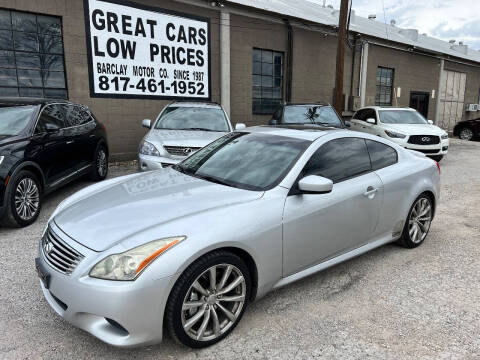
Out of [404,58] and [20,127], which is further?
[404,58]

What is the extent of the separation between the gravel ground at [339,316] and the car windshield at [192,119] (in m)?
3.79

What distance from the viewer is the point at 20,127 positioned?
16.6ft

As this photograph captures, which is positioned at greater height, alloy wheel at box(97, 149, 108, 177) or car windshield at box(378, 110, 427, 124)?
car windshield at box(378, 110, 427, 124)

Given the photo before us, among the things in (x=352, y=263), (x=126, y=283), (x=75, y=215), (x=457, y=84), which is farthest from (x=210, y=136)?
(x=457, y=84)

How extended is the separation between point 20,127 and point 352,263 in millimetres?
4670

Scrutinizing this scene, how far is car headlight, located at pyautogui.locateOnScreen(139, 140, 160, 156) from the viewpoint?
6.17m

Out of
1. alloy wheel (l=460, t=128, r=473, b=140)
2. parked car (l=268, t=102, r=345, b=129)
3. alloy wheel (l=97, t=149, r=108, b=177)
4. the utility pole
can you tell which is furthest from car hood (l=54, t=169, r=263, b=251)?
alloy wheel (l=460, t=128, r=473, b=140)

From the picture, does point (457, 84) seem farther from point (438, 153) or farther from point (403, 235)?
point (403, 235)

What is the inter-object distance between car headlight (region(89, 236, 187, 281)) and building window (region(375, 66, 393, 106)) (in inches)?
688

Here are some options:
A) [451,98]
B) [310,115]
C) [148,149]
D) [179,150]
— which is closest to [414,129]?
[310,115]

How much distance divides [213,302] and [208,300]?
0.05m

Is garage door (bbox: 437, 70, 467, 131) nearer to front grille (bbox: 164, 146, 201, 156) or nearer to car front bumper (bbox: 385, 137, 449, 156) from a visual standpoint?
Result: car front bumper (bbox: 385, 137, 449, 156)

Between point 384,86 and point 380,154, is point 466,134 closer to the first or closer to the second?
point 384,86

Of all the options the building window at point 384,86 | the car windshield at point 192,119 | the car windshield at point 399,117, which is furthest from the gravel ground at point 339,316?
the building window at point 384,86
